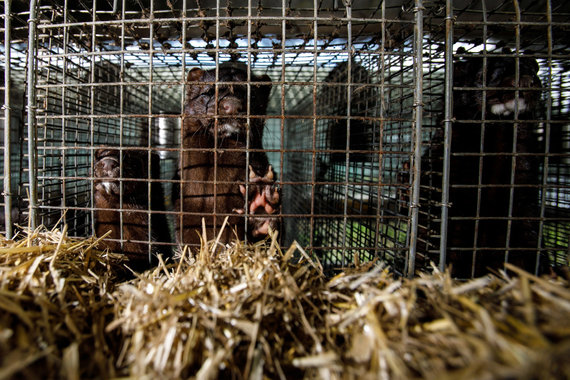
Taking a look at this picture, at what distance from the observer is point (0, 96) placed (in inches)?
169

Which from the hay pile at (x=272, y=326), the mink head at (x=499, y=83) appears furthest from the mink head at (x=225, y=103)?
the mink head at (x=499, y=83)

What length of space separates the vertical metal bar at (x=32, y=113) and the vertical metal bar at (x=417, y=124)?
91.2 inches

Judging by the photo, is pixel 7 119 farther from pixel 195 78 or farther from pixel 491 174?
pixel 491 174

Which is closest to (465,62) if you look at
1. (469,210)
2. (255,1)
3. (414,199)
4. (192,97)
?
(469,210)

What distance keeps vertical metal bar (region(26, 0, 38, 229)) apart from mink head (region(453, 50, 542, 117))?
2.78m

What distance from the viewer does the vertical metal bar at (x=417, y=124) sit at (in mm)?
1617

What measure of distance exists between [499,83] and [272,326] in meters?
2.49

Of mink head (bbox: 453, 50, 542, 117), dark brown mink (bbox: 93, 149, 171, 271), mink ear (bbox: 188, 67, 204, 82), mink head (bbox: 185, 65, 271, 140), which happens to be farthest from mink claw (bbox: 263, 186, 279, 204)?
mink head (bbox: 453, 50, 542, 117)

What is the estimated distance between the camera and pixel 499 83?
2.24m

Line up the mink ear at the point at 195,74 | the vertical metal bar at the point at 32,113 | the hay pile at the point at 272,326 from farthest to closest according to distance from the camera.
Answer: the mink ear at the point at 195,74, the vertical metal bar at the point at 32,113, the hay pile at the point at 272,326

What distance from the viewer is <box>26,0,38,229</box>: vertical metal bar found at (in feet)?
5.71

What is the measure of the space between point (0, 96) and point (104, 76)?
2.39m

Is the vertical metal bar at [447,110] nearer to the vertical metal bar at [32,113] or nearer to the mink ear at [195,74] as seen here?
the mink ear at [195,74]

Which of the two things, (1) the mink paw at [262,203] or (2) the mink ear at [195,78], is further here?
(2) the mink ear at [195,78]
